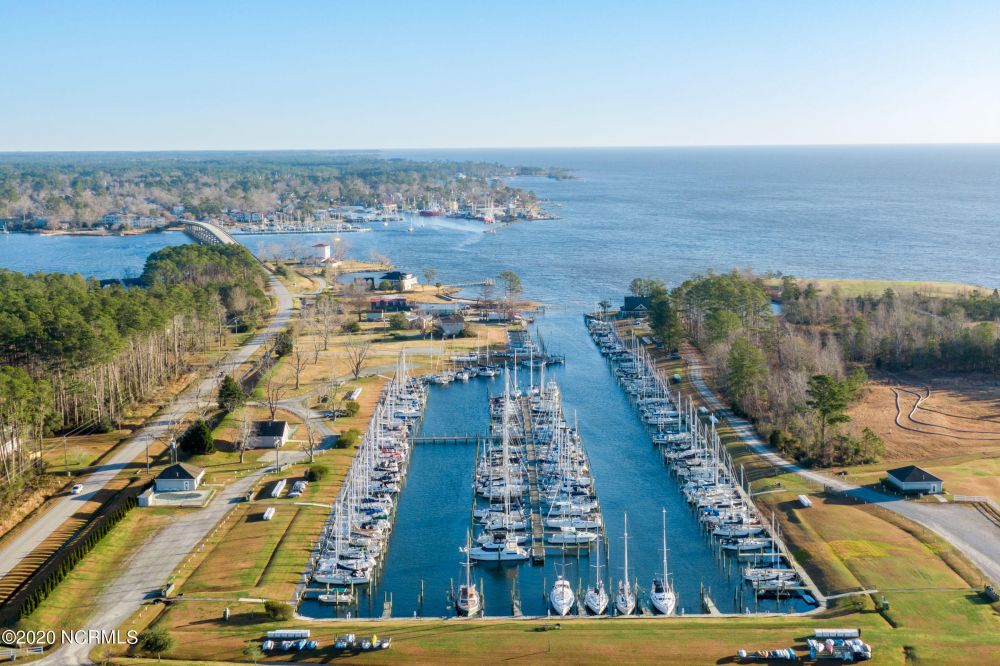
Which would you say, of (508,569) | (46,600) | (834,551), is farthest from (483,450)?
(46,600)

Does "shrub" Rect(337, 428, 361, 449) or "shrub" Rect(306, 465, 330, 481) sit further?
"shrub" Rect(337, 428, 361, 449)

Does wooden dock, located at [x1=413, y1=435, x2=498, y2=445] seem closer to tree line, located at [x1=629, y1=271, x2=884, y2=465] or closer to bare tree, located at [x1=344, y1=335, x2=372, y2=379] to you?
bare tree, located at [x1=344, y1=335, x2=372, y2=379]

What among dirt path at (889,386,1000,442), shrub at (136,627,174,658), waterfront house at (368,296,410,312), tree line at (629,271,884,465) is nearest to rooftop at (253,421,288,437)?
shrub at (136,627,174,658)

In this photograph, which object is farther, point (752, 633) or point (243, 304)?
point (243, 304)

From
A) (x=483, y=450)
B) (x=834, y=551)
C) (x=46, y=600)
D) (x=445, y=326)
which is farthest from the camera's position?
(x=445, y=326)

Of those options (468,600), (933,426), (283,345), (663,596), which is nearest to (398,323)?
(283,345)

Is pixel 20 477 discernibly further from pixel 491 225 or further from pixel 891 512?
pixel 491 225

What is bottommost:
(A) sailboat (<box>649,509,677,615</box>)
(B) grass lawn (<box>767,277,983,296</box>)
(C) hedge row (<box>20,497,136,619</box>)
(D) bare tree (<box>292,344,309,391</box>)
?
(A) sailboat (<box>649,509,677,615</box>)
